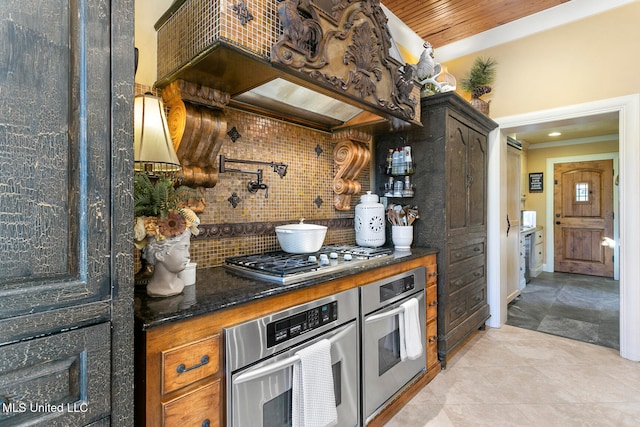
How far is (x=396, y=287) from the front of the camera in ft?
6.09

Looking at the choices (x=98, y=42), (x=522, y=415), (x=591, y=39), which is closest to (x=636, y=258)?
(x=522, y=415)

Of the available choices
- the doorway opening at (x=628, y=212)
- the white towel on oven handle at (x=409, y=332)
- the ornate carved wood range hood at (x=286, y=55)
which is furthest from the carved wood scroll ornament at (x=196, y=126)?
the doorway opening at (x=628, y=212)

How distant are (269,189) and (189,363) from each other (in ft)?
3.76

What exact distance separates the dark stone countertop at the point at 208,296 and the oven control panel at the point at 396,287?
298 mm

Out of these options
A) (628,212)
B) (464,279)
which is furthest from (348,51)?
(628,212)

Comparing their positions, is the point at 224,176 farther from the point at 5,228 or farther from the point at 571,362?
the point at 571,362

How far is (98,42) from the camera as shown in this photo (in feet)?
2.38

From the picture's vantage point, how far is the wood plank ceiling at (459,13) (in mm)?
2682

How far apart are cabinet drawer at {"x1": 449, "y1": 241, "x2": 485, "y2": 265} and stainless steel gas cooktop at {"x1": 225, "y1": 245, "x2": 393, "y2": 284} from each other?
84 centimetres

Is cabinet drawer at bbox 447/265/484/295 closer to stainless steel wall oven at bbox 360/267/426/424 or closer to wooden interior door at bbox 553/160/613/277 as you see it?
stainless steel wall oven at bbox 360/267/426/424

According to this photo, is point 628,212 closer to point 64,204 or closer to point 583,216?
point 64,204

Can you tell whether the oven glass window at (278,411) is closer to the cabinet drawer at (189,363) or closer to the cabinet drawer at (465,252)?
the cabinet drawer at (189,363)

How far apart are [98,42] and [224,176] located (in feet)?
3.24

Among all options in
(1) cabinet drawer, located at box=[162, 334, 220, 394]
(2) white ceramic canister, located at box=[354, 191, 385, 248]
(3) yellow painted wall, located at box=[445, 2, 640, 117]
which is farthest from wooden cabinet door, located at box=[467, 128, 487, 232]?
(1) cabinet drawer, located at box=[162, 334, 220, 394]
